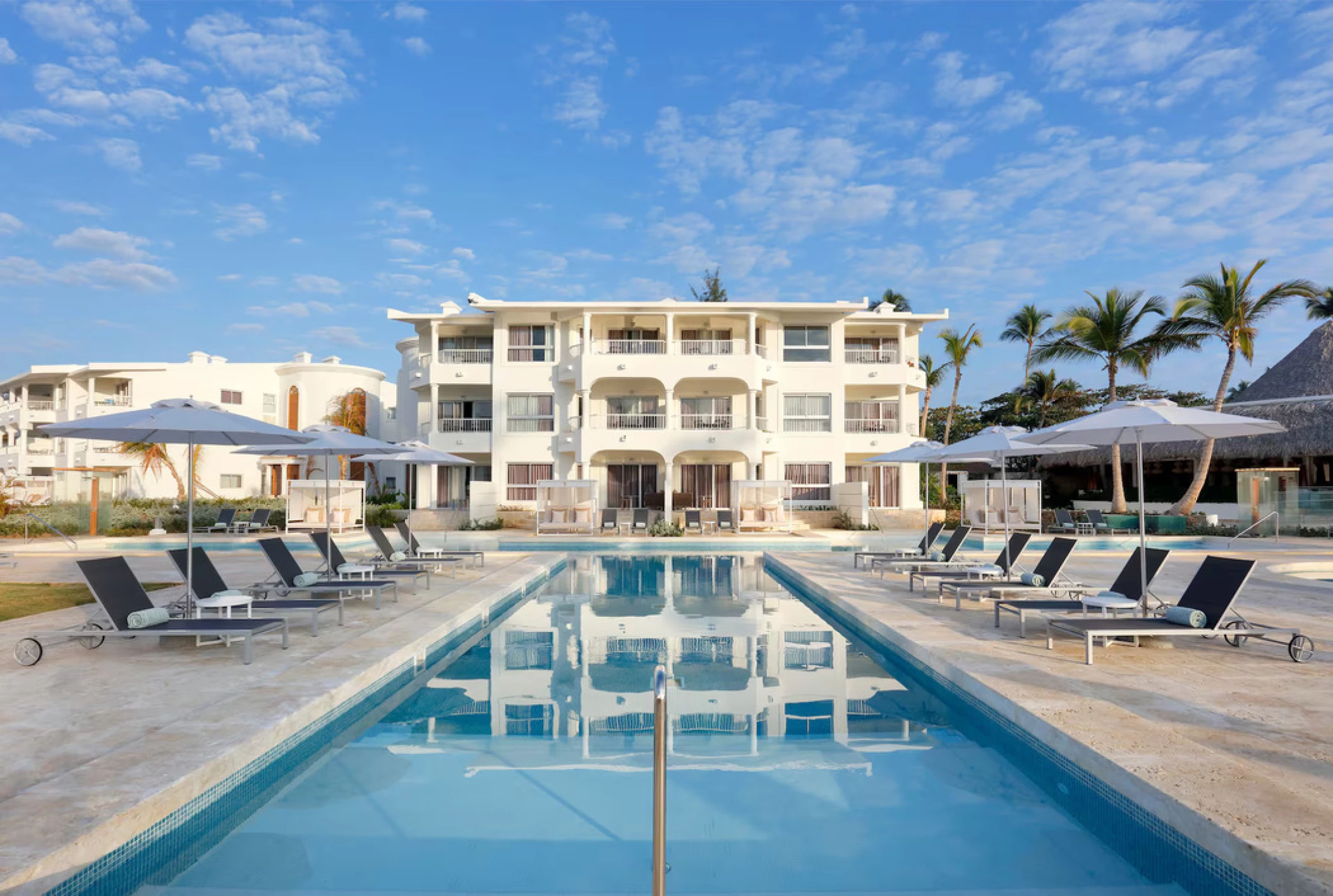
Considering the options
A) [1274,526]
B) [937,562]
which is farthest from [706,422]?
[1274,526]

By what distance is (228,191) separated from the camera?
27.5 m

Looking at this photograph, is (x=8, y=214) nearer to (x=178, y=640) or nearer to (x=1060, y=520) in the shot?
(x=178, y=640)

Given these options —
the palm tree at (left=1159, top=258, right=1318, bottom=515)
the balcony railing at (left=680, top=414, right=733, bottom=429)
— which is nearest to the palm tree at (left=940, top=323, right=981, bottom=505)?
the palm tree at (left=1159, top=258, right=1318, bottom=515)

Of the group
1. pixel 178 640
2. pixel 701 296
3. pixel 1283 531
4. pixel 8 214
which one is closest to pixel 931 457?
pixel 178 640

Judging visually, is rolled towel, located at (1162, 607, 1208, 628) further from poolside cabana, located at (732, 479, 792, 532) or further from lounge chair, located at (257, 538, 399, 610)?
poolside cabana, located at (732, 479, 792, 532)

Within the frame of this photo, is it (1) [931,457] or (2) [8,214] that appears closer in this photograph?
(1) [931,457]

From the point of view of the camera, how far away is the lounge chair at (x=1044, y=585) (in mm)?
9906

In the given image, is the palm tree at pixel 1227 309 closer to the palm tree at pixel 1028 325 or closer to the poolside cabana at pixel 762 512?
the palm tree at pixel 1028 325

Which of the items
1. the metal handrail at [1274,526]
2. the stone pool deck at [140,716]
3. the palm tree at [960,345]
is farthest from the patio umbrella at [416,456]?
the palm tree at [960,345]

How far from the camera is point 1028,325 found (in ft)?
125

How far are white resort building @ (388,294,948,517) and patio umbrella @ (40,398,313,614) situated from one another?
62.4ft

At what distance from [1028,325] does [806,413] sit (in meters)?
16.3

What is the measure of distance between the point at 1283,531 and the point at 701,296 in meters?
30.8

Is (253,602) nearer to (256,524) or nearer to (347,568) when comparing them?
(347,568)
